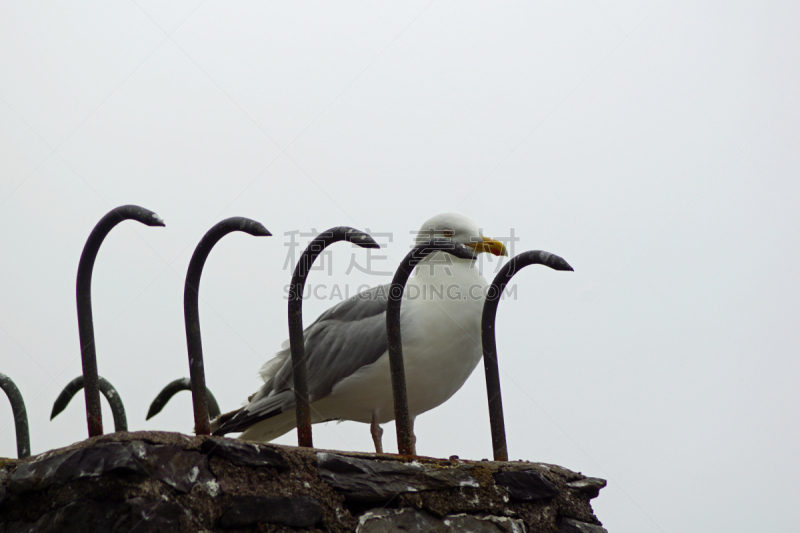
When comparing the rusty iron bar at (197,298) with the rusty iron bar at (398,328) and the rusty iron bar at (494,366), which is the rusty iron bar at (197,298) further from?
the rusty iron bar at (494,366)

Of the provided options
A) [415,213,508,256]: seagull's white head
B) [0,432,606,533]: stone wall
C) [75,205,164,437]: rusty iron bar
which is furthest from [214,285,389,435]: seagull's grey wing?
[75,205,164,437]: rusty iron bar

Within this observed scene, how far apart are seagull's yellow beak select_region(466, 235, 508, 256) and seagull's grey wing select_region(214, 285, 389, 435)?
1.89 feet

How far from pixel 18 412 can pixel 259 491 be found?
1.89m

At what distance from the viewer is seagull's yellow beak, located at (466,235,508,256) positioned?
4.11 meters

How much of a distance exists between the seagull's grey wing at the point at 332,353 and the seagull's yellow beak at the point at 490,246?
575 mm

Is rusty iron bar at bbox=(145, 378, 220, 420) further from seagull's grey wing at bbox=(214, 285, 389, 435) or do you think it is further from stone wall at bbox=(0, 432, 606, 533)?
stone wall at bbox=(0, 432, 606, 533)

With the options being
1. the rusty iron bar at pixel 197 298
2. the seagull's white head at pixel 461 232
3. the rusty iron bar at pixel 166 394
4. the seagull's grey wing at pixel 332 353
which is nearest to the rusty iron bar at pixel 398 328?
the rusty iron bar at pixel 197 298

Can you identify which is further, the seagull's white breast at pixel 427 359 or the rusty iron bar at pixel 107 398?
the seagull's white breast at pixel 427 359

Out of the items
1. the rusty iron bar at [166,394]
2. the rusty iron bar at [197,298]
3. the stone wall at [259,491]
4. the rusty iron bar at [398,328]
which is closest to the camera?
the stone wall at [259,491]

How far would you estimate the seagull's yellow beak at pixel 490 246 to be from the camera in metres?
4.11

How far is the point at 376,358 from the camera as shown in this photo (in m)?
3.72

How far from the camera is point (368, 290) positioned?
413 cm

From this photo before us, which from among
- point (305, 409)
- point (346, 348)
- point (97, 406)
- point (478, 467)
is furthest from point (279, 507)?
point (346, 348)

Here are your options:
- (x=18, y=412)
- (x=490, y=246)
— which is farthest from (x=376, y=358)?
(x=18, y=412)
